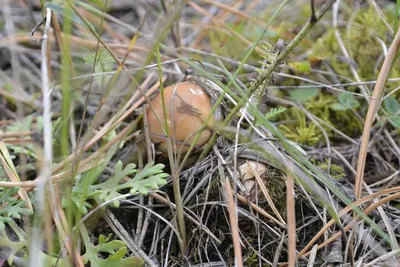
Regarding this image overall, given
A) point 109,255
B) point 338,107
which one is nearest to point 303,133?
point 338,107

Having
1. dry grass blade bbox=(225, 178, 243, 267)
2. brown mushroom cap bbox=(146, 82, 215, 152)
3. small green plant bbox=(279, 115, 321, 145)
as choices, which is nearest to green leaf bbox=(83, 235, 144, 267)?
dry grass blade bbox=(225, 178, 243, 267)

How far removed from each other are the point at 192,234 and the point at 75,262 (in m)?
0.33

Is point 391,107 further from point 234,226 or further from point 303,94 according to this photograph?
point 234,226

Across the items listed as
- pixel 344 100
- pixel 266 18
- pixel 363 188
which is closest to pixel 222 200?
pixel 363 188

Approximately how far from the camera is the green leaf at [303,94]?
186 cm

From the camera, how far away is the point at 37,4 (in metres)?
2.67

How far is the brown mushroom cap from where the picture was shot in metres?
1.50

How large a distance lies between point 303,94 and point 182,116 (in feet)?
1.92

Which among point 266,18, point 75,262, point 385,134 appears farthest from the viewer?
point 266,18

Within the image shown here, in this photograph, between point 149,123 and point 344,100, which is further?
point 344,100

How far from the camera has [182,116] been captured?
4.97ft

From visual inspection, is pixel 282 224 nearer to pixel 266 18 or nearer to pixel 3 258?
pixel 3 258

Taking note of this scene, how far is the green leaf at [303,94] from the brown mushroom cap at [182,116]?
17.7 inches

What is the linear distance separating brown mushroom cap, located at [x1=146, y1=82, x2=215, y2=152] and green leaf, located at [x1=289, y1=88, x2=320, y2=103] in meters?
0.45
